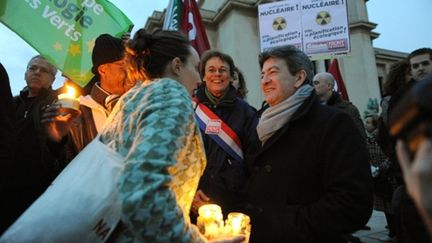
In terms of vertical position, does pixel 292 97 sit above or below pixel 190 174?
above

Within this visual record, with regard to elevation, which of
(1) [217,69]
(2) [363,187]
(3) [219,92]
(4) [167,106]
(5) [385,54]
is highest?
(5) [385,54]

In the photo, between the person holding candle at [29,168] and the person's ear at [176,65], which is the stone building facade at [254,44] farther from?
the person's ear at [176,65]

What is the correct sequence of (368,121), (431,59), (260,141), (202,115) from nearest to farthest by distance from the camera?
(260,141), (202,115), (431,59), (368,121)

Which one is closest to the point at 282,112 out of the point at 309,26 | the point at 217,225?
the point at 217,225

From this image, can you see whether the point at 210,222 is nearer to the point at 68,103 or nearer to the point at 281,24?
the point at 68,103

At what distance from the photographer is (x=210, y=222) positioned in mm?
1765

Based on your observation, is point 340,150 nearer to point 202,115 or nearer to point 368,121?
point 202,115

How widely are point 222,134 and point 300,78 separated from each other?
32.5 inches

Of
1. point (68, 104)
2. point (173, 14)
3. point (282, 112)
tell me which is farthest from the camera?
point (173, 14)

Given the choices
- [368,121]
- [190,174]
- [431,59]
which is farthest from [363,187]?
[368,121]

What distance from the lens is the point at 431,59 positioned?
12.5 feet

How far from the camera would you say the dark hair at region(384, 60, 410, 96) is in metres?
3.61

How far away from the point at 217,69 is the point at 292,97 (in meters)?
1.18

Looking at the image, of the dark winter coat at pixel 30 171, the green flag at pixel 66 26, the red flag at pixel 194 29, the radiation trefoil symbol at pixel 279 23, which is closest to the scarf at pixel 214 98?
the green flag at pixel 66 26
